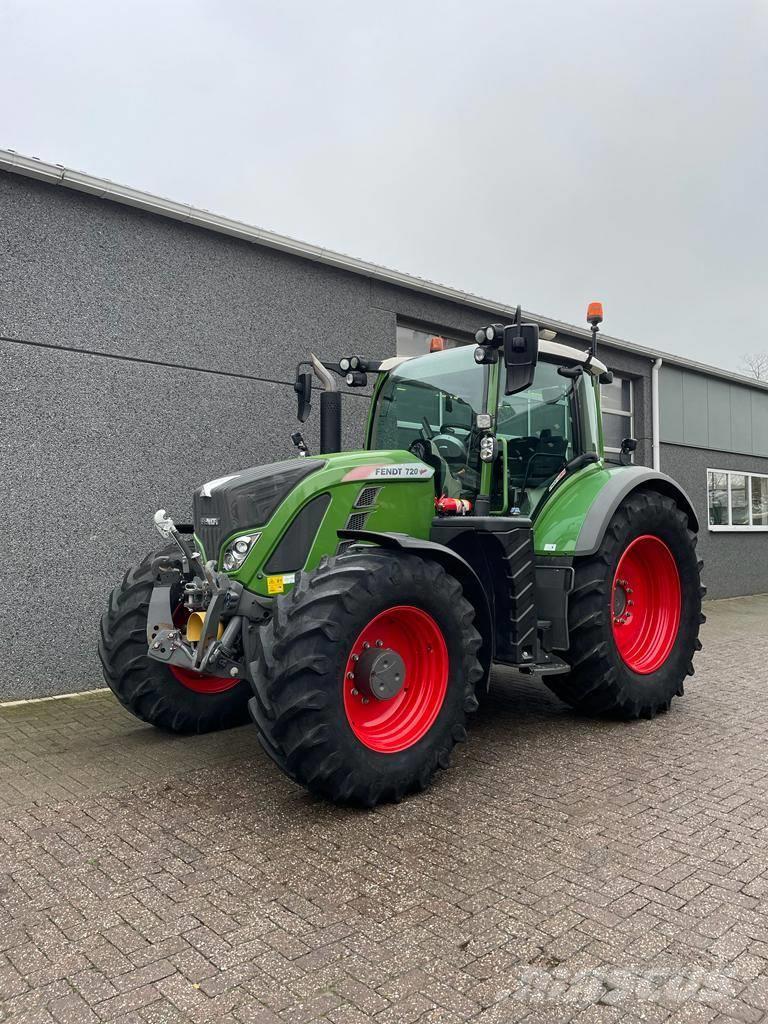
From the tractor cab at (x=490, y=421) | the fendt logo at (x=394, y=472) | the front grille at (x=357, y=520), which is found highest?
the tractor cab at (x=490, y=421)

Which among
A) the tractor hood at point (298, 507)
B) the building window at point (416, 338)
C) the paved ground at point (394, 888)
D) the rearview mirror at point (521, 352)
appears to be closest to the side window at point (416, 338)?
the building window at point (416, 338)

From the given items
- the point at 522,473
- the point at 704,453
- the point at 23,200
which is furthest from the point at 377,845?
the point at 704,453

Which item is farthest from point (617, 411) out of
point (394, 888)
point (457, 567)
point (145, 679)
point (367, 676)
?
point (394, 888)

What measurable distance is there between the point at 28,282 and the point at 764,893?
20.2 feet

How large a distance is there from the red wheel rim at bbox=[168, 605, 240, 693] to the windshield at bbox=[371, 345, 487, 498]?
5.61 ft

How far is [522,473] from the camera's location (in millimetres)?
5066

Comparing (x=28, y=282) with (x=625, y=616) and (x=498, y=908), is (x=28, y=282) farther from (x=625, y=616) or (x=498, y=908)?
(x=498, y=908)

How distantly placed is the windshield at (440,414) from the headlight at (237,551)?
4.54 feet

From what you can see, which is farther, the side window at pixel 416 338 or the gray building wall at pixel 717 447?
the gray building wall at pixel 717 447

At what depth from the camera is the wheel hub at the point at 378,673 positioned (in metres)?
3.67

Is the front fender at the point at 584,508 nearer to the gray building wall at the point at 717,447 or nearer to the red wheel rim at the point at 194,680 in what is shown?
the red wheel rim at the point at 194,680

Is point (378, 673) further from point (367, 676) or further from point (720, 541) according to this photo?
point (720, 541)

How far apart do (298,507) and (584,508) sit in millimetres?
1954

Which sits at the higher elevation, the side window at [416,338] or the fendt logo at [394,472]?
the side window at [416,338]
